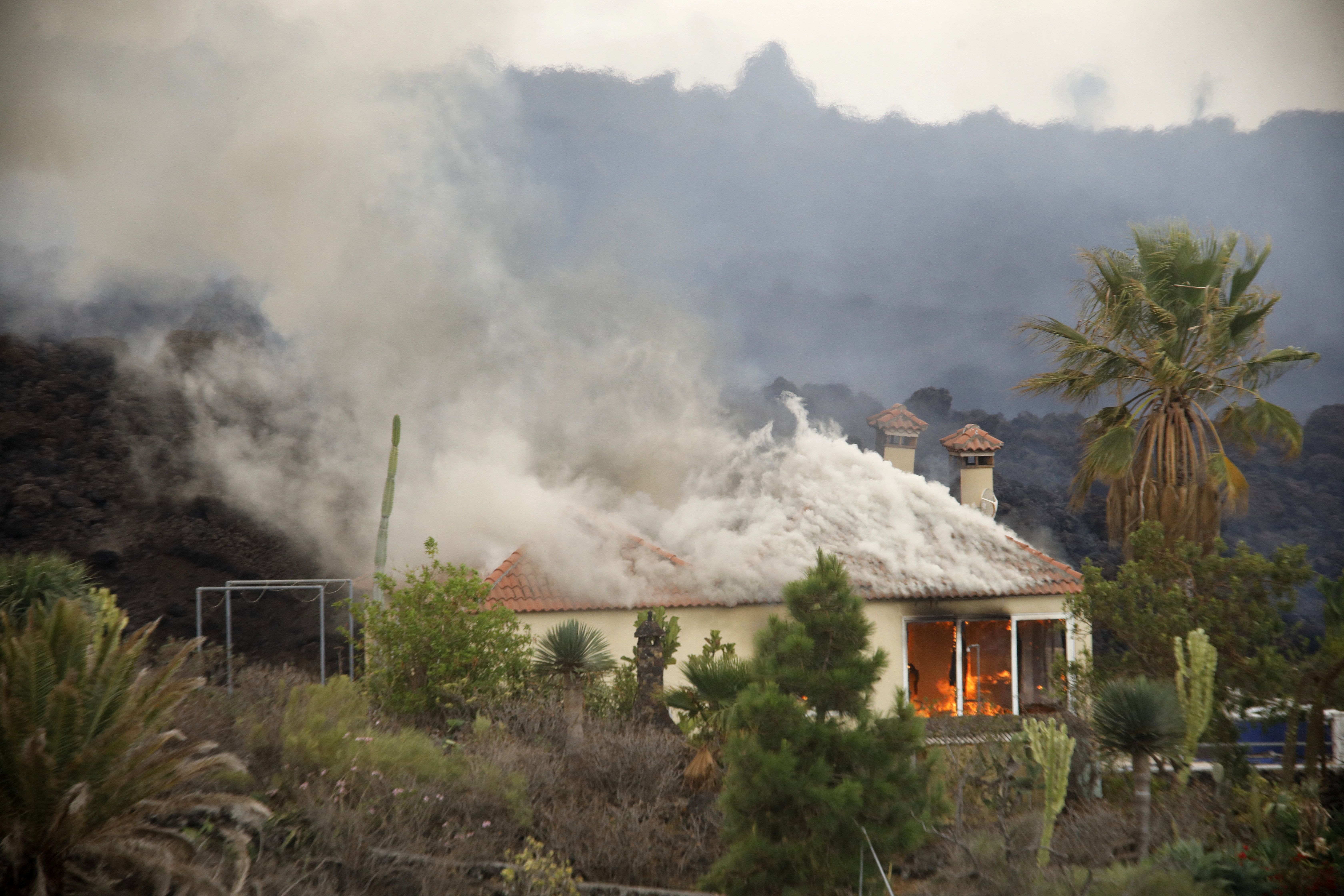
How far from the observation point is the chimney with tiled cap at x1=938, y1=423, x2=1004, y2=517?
1612cm

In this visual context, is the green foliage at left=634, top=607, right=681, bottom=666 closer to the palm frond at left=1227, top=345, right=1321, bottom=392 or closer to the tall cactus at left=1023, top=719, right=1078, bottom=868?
the tall cactus at left=1023, top=719, right=1078, bottom=868

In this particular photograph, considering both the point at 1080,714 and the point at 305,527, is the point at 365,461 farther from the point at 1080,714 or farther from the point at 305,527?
the point at 1080,714

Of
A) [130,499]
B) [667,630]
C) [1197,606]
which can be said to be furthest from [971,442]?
[130,499]

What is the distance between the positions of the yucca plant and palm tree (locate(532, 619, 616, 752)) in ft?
10.7

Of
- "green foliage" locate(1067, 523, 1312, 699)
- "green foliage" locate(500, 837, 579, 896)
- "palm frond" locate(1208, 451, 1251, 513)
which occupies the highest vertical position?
"palm frond" locate(1208, 451, 1251, 513)

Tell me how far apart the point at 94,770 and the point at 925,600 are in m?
11.1

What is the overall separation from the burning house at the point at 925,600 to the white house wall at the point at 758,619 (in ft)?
0.06

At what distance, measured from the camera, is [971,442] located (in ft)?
53.0

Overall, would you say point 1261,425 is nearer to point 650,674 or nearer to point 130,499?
point 650,674

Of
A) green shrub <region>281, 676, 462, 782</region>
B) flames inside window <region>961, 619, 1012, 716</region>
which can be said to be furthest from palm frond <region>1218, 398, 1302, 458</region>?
green shrub <region>281, 676, 462, 782</region>

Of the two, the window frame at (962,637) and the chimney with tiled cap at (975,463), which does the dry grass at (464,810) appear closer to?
the window frame at (962,637)

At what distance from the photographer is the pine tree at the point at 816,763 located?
5.60 metres

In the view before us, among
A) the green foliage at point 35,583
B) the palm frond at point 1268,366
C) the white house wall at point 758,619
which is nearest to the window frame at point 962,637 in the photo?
the white house wall at point 758,619

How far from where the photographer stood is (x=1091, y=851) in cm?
638
